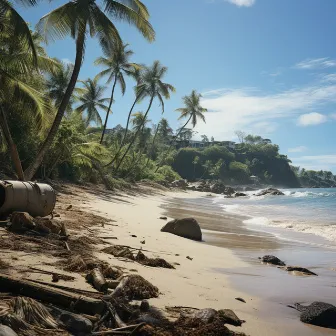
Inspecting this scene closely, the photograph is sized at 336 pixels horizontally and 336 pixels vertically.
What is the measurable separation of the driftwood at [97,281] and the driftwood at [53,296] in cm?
57

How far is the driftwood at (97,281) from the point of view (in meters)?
3.67

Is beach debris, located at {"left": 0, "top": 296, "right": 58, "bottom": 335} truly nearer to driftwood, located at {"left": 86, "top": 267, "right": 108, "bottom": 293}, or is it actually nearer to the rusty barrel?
driftwood, located at {"left": 86, "top": 267, "right": 108, "bottom": 293}

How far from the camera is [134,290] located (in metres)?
3.79

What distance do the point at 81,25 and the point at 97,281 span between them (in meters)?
11.5

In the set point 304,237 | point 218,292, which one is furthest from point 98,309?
point 304,237

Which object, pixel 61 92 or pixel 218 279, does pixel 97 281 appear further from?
pixel 61 92

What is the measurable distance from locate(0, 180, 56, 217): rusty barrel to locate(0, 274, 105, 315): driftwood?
3.95m

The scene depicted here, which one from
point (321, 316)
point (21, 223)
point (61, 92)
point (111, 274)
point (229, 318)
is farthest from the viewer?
point (61, 92)

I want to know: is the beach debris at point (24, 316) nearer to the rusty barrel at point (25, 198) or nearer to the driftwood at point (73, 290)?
the driftwood at point (73, 290)

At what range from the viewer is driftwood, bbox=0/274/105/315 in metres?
3.02

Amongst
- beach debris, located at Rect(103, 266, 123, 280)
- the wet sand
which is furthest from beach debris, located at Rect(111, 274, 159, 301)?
the wet sand

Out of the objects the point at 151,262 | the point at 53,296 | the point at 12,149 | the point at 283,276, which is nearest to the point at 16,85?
the point at 12,149

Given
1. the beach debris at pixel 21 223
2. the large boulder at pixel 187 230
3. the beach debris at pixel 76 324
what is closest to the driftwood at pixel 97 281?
the beach debris at pixel 76 324

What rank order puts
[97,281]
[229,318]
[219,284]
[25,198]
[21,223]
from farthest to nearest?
1. [25,198]
2. [21,223]
3. [219,284]
4. [97,281]
5. [229,318]
